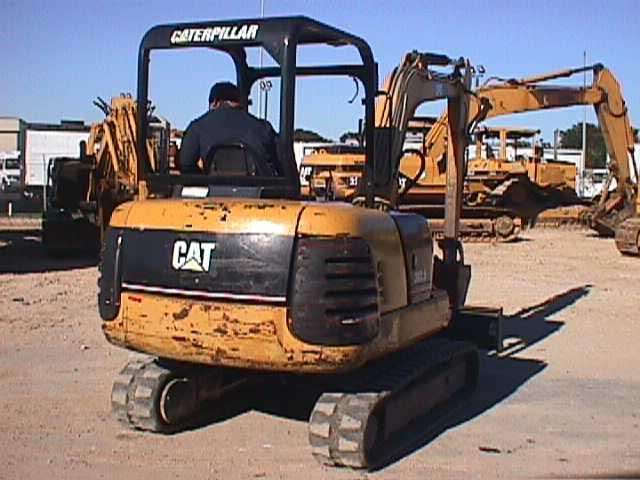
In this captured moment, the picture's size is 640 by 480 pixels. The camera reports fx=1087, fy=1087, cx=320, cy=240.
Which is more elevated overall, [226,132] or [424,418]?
[226,132]

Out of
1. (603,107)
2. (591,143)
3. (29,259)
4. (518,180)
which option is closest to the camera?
(29,259)

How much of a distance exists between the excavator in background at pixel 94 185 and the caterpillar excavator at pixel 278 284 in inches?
480

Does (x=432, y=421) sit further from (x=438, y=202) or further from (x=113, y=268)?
(x=438, y=202)

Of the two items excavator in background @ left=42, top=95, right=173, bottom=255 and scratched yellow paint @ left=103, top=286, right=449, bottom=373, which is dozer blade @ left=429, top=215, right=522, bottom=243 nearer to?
excavator in background @ left=42, top=95, right=173, bottom=255

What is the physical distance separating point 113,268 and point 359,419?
1.91 m

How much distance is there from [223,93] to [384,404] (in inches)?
91.5

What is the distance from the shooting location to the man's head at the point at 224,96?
726 centimetres

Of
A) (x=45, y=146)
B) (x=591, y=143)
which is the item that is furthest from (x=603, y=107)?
(x=591, y=143)

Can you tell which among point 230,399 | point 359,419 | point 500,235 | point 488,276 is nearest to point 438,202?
point 500,235

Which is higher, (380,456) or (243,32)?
(243,32)

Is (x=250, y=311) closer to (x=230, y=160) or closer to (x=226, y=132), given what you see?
(x=230, y=160)

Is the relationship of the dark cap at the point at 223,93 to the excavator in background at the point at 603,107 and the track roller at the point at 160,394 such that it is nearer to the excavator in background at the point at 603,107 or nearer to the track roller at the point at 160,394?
the track roller at the point at 160,394

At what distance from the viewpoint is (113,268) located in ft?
23.5

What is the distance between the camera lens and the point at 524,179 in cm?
2914
